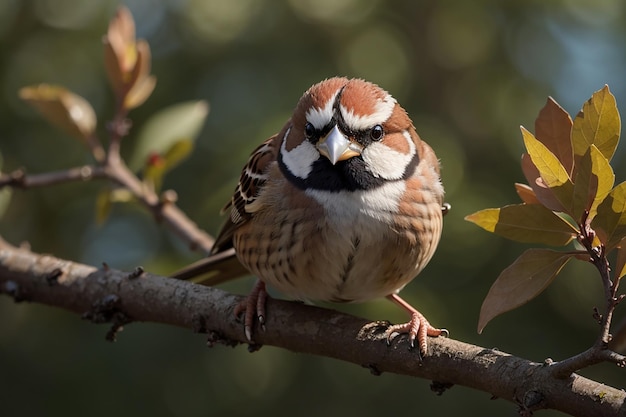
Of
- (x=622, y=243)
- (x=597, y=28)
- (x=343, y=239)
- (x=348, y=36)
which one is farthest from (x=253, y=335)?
(x=597, y=28)

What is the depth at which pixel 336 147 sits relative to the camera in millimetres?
2910

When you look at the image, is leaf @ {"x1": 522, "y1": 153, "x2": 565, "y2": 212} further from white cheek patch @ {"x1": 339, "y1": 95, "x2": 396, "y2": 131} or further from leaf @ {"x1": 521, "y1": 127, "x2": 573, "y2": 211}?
white cheek patch @ {"x1": 339, "y1": 95, "x2": 396, "y2": 131}

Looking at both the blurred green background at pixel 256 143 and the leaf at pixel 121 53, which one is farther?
the blurred green background at pixel 256 143

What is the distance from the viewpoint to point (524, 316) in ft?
13.5

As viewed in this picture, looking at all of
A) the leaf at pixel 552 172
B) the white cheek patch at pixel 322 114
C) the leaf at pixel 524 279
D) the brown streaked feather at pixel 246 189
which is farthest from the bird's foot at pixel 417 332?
the brown streaked feather at pixel 246 189

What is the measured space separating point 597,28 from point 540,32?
424 mm

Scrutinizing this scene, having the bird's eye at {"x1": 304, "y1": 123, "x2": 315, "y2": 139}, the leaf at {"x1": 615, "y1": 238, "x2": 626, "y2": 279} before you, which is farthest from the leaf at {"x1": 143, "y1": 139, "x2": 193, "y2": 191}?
the leaf at {"x1": 615, "y1": 238, "x2": 626, "y2": 279}

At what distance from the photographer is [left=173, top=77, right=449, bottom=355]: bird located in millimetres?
3002

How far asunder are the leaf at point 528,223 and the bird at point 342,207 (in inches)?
26.0

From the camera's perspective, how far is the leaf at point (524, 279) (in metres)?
2.17

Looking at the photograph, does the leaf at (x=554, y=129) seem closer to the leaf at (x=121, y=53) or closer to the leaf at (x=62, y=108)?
the leaf at (x=121, y=53)

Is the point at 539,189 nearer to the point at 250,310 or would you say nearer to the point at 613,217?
the point at 613,217

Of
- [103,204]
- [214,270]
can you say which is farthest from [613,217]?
[103,204]

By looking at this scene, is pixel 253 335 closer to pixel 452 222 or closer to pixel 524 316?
pixel 452 222
